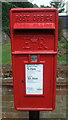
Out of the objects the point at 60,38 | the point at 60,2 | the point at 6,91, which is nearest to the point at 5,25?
the point at 60,38

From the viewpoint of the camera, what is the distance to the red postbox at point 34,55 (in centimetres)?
163

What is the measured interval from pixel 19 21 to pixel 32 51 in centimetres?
32

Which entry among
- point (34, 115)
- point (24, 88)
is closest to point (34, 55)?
point (24, 88)

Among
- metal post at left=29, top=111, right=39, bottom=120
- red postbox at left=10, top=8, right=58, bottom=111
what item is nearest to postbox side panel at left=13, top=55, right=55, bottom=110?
red postbox at left=10, top=8, right=58, bottom=111

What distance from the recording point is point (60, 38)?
1095 cm

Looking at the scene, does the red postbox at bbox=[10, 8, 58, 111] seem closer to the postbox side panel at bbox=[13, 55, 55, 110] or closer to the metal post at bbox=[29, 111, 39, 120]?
the postbox side panel at bbox=[13, 55, 55, 110]

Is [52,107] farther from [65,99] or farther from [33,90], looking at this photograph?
[65,99]

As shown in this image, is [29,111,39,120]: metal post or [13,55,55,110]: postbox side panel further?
[29,111,39,120]: metal post

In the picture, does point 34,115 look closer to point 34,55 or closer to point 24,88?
point 24,88

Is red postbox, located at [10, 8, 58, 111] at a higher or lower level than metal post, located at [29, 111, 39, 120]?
higher

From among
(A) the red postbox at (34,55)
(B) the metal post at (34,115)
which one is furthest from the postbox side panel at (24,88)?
(B) the metal post at (34,115)

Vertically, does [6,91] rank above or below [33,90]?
below

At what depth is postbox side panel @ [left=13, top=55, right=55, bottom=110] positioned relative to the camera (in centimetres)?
172

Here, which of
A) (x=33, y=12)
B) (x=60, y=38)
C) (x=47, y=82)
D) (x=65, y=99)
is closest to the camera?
(x=33, y=12)
